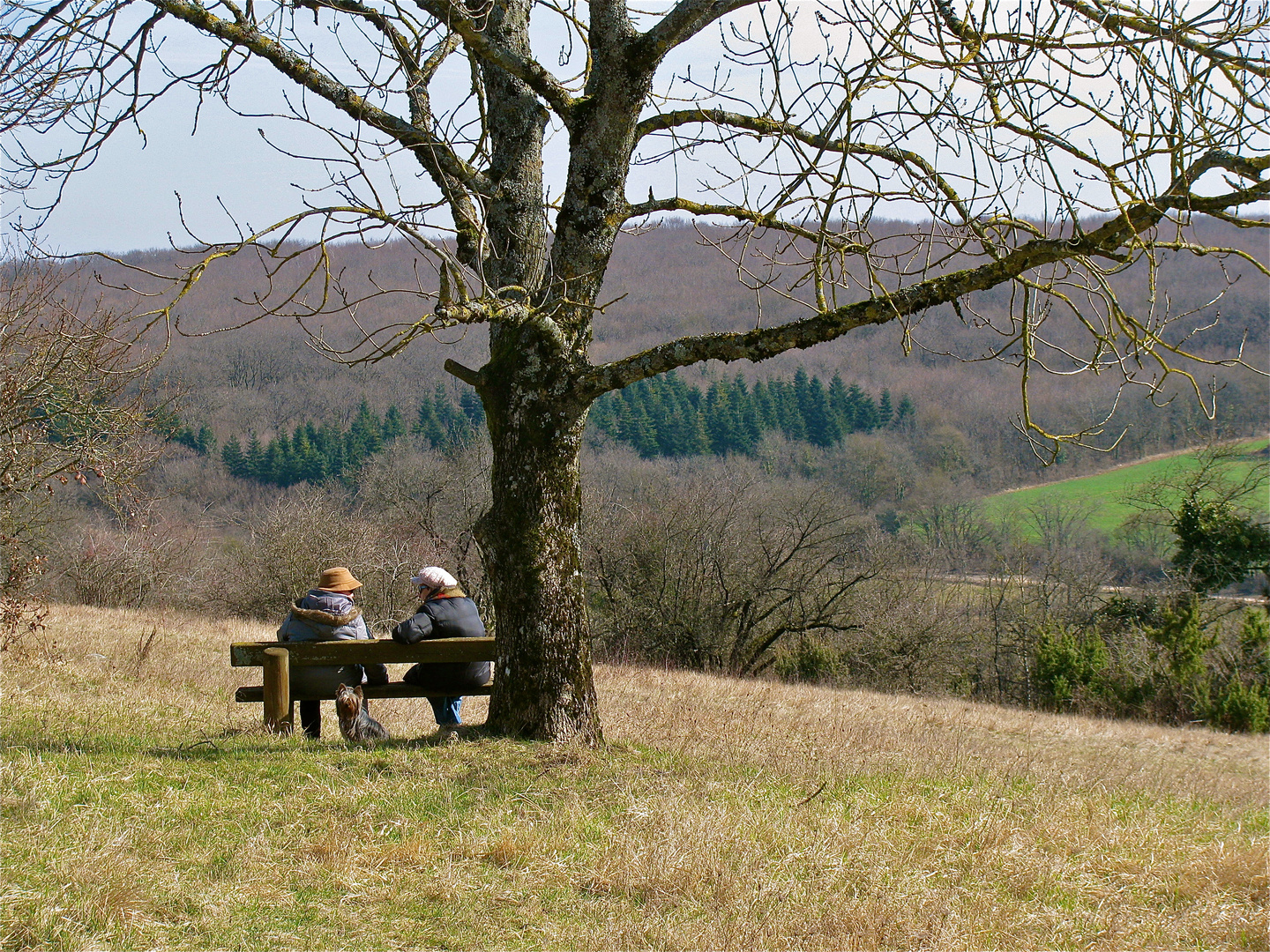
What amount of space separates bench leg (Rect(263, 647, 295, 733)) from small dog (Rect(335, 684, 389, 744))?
1.18 feet

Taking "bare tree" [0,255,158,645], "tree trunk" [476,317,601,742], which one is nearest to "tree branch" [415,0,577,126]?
"tree trunk" [476,317,601,742]

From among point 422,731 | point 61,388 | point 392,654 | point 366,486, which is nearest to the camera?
point 392,654

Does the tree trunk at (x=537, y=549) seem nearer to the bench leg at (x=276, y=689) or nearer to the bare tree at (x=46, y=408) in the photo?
the bench leg at (x=276, y=689)

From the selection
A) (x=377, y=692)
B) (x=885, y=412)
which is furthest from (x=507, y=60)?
(x=885, y=412)

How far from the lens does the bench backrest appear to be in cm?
658

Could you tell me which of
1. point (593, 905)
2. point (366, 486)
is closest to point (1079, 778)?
point (593, 905)

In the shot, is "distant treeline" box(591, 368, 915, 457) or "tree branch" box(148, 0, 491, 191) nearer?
"tree branch" box(148, 0, 491, 191)

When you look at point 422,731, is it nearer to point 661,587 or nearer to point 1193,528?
point 661,587

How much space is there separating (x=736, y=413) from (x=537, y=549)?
6148 cm

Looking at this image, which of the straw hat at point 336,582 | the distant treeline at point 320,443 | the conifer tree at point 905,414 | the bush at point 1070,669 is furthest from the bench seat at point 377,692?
the conifer tree at point 905,414

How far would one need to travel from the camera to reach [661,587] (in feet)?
100

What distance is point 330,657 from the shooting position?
6695 mm

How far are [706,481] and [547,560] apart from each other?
29.5m

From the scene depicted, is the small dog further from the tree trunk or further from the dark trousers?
the tree trunk
